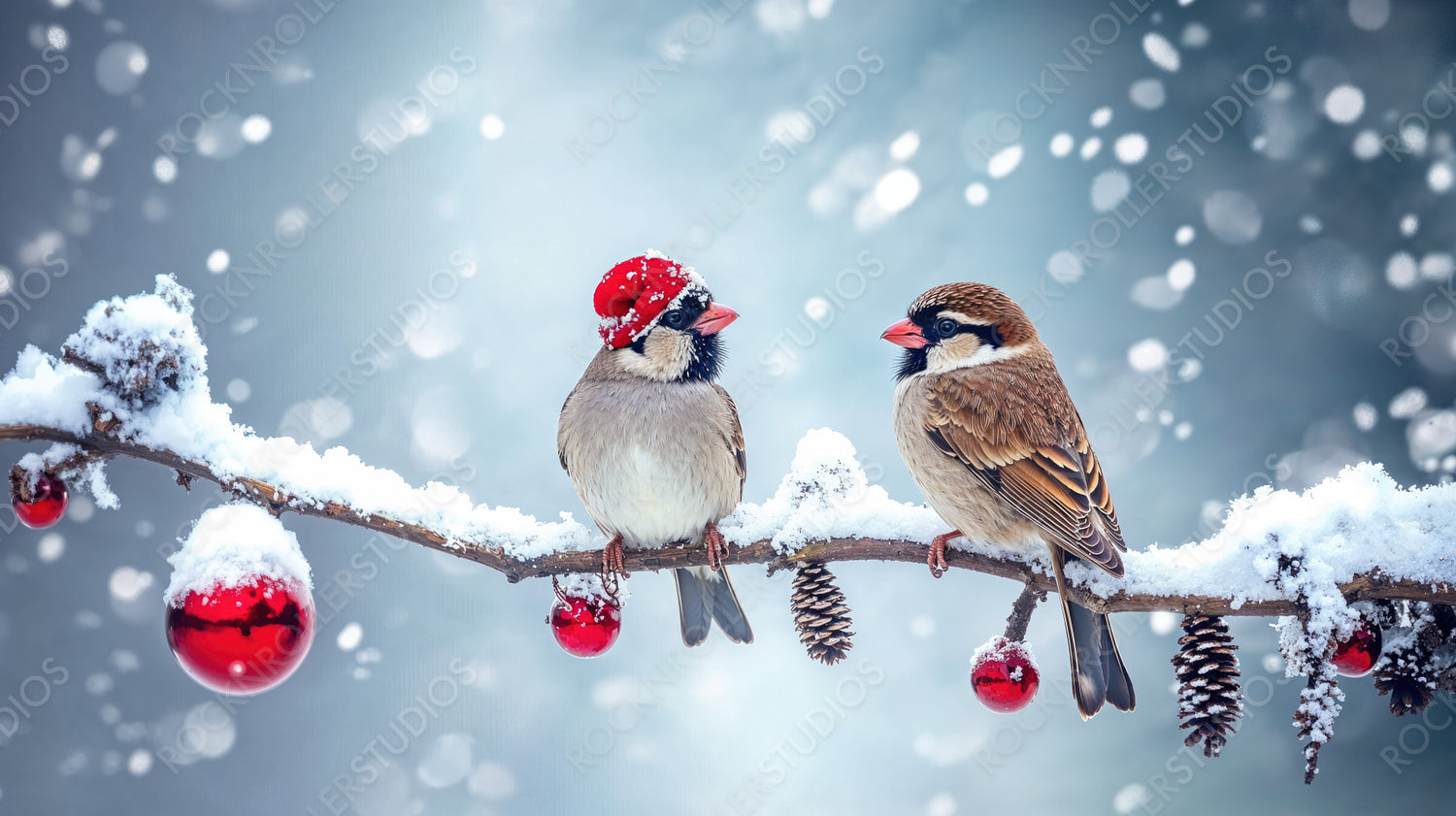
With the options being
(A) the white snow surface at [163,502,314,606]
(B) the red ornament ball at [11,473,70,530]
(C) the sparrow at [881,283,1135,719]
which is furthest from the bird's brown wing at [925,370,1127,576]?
(B) the red ornament ball at [11,473,70,530]

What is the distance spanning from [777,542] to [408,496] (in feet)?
1.83

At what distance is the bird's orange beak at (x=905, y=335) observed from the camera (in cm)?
144

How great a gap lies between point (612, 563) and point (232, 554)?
553 mm

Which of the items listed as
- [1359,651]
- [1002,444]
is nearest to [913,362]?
[1002,444]

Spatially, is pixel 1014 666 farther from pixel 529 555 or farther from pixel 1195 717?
pixel 529 555

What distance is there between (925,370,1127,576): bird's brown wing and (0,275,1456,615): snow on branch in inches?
3.5

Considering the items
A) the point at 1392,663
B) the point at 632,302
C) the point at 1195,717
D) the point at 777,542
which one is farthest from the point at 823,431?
the point at 1392,663

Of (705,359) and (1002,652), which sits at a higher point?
(705,359)

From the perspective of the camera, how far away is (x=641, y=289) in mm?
1448

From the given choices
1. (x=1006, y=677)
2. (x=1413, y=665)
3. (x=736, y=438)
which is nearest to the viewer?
(x=1413, y=665)

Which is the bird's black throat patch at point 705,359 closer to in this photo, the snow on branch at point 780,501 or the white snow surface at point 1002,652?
the snow on branch at point 780,501

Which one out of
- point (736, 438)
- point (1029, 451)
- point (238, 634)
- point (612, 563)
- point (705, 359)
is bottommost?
point (238, 634)

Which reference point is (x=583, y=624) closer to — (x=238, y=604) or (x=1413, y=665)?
(x=238, y=604)

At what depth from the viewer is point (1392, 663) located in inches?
45.5
